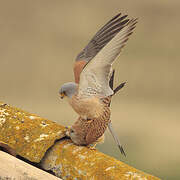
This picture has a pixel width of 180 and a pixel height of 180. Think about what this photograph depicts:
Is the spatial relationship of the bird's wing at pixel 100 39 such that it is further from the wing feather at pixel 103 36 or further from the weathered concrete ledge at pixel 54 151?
the weathered concrete ledge at pixel 54 151

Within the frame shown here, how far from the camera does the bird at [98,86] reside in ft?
7.76

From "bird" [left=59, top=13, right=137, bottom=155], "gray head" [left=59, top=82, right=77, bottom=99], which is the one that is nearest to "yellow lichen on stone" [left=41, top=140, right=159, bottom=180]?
"bird" [left=59, top=13, right=137, bottom=155]

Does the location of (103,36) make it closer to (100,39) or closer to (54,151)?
(100,39)

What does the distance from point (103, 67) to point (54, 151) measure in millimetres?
670

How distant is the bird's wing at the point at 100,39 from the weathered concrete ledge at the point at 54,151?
1.51ft

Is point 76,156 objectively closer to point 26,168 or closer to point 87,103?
point 87,103

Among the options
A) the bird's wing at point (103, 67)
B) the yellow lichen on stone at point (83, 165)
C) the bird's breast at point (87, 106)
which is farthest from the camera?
the bird's breast at point (87, 106)

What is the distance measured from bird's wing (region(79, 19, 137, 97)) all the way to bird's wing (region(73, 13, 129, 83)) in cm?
7

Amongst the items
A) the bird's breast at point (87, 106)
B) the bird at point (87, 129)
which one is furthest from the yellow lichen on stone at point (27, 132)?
the bird's breast at point (87, 106)

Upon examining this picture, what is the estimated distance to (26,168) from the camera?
6.69 ft

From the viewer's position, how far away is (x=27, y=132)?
2721 mm

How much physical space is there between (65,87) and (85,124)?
292 millimetres

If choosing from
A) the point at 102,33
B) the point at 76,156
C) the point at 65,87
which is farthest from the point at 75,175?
the point at 102,33

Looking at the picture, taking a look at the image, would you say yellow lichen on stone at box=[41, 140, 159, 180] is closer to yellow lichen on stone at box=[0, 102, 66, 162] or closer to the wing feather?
yellow lichen on stone at box=[0, 102, 66, 162]
